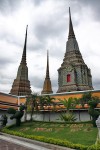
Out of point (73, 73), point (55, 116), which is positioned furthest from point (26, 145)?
point (73, 73)

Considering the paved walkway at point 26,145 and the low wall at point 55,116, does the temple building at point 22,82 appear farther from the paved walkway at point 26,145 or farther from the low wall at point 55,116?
the paved walkway at point 26,145

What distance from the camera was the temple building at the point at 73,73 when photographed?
154 ft

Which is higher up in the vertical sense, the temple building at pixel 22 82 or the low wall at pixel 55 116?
the temple building at pixel 22 82

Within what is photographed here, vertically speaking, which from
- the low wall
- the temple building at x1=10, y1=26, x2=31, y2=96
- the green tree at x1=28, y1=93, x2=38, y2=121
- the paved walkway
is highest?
the temple building at x1=10, y1=26, x2=31, y2=96

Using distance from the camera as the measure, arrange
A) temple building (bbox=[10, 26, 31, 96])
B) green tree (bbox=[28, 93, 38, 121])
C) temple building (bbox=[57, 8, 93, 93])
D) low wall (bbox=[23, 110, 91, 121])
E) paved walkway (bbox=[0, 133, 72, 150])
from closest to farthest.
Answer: paved walkway (bbox=[0, 133, 72, 150]) → low wall (bbox=[23, 110, 91, 121]) → green tree (bbox=[28, 93, 38, 121]) → temple building (bbox=[57, 8, 93, 93]) → temple building (bbox=[10, 26, 31, 96])

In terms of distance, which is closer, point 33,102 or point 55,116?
point 33,102

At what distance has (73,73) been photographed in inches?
1886

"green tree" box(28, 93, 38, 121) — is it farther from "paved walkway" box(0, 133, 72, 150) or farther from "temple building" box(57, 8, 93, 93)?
"temple building" box(57, 8, 93, 93)

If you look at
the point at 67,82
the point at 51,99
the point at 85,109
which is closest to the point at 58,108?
the point at 51,99

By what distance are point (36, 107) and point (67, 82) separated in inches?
855

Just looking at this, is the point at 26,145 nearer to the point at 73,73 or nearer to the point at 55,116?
the point at 55,116

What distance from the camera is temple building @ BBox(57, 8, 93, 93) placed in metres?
46.9

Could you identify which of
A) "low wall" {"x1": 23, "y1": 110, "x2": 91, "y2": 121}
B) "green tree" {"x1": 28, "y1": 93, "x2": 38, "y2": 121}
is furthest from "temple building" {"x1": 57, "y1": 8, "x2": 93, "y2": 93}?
"green tree" {"x1": 28, "y1": 93, "x2": 38, "y2": 121}

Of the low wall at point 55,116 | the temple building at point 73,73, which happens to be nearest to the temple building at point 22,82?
the temple building at point 73,73
